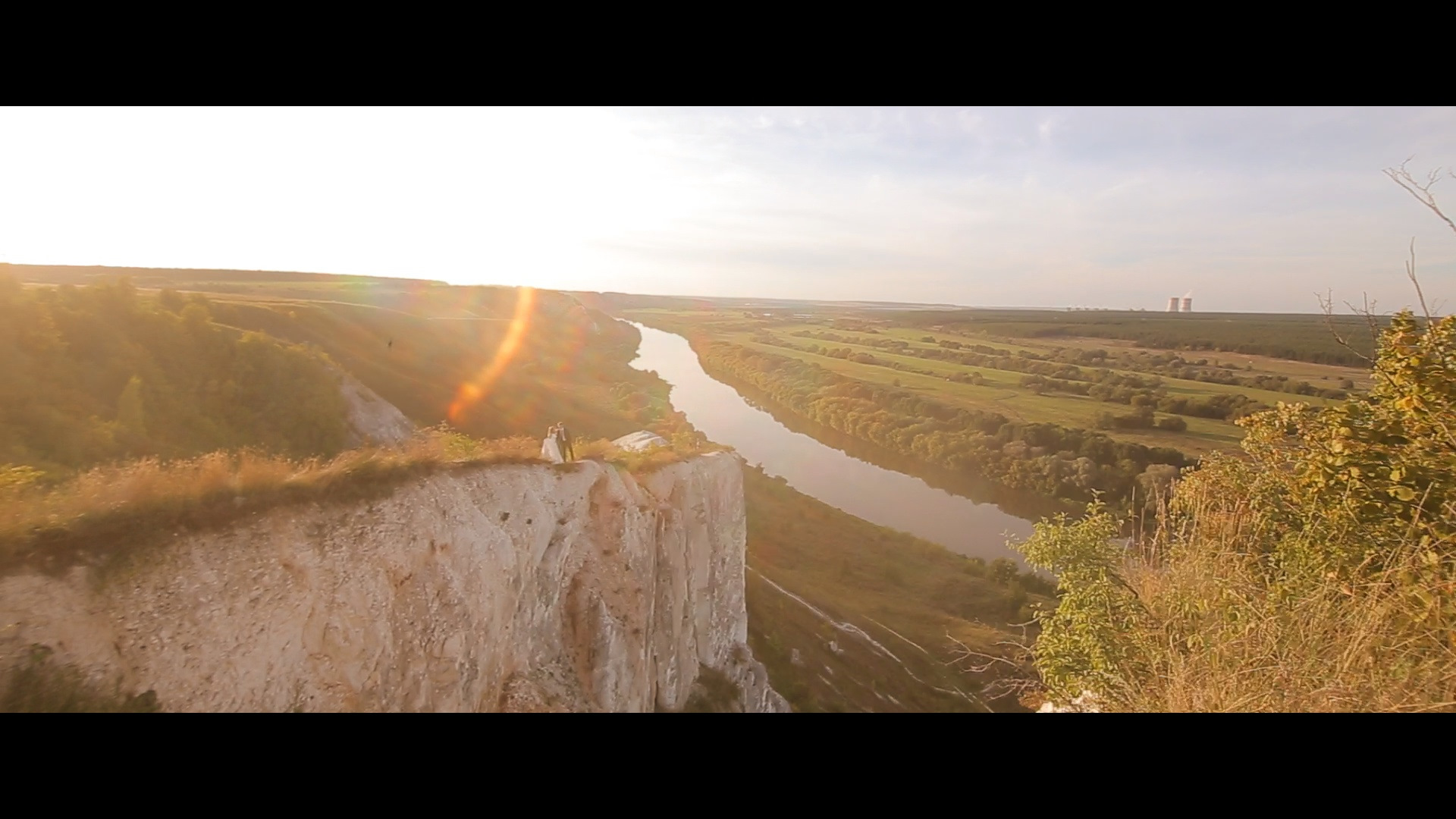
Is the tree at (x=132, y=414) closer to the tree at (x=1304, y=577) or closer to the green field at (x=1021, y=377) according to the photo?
the tree at (x=1304, y=577)

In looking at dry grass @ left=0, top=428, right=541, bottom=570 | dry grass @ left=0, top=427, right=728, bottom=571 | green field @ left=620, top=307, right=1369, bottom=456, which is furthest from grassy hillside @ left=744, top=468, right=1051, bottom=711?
dry grass @ left=0, top=428, right=541, bottom=570

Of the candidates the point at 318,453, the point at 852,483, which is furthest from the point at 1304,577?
the point at 852,483

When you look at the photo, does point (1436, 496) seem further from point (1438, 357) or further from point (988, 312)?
point (988, 312)

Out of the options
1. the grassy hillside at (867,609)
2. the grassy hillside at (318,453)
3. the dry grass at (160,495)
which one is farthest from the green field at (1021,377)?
the dry grass at (160,495)

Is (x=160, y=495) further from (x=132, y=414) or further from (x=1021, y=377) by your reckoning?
(x=1021, y=377)

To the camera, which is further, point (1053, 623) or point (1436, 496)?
point (1053, 623)

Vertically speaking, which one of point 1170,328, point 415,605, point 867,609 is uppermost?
point 1170,328

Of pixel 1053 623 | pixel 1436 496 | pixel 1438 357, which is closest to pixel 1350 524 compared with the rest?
pixel 1436 496
